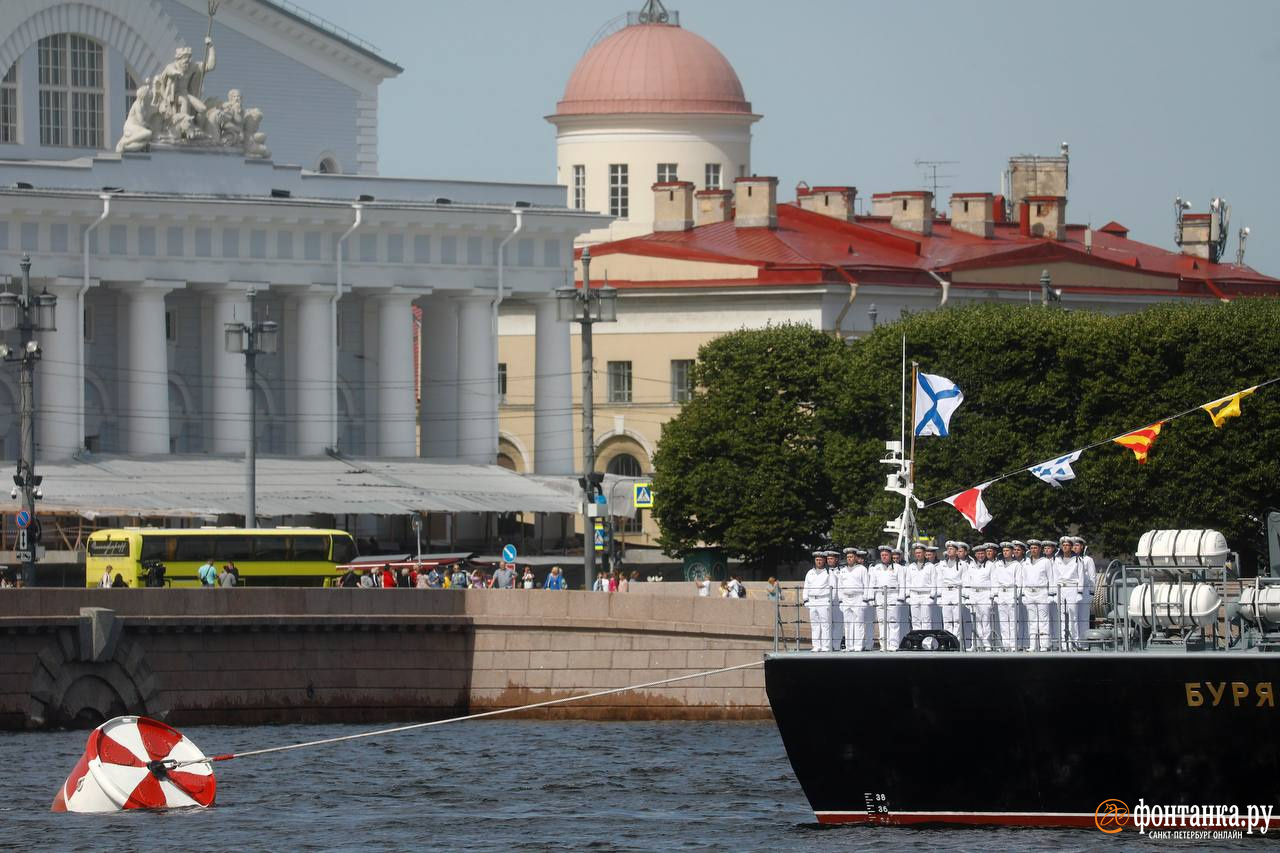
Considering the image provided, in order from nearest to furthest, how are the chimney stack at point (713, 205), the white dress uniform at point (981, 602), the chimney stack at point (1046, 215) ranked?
the white dress uniform at point (981, 602) < the chimney stack at point (713, 205) < the chimney stack at point (1046, 215)

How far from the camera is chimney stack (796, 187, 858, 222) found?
95.6 meters

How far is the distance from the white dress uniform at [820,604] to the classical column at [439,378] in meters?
40.7

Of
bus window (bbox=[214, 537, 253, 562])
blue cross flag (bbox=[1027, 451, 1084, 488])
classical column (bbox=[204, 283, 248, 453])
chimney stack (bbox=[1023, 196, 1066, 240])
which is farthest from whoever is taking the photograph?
chimney stack (bbox=[1023, 196, 1066, 240])


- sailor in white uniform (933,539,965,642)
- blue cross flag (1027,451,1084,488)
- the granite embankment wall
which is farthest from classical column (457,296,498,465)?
sailor in white uniform (933,539,965,642)

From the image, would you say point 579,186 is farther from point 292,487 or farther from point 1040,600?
point 1040,600

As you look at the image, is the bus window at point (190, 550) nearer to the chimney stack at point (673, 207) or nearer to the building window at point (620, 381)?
the building window at point (620, 381)

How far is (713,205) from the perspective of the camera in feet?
307

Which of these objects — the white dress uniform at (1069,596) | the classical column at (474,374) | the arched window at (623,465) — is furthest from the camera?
the arched window at (623,465)

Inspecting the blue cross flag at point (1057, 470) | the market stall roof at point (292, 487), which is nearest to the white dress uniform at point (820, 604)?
the blue cross flag at point (1057, 470)

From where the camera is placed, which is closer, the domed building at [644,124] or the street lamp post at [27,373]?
the street lamp post at [27,373]

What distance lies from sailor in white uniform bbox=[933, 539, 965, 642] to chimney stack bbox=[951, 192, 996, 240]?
6197 centimetres

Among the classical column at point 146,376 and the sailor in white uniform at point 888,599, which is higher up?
the classical column at point 146,376

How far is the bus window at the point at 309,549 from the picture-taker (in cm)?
5519

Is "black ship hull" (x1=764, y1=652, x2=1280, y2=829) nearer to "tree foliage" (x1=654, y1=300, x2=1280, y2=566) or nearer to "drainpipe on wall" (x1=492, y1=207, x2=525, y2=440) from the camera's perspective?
"tree foliage" (x1=654, y1=300, x2=1280, y2=566)
